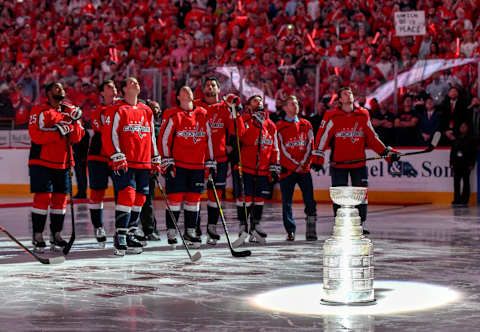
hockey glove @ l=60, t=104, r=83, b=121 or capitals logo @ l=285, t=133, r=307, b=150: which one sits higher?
hockey glove @ l=60, t=104, r=83, b=121

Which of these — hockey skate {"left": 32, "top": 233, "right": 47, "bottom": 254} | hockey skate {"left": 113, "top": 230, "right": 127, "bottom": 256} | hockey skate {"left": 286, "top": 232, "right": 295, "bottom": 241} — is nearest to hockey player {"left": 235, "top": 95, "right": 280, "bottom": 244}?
hockey skate {"left": 286, "top": 232, "right": 295, "bottom": 241}

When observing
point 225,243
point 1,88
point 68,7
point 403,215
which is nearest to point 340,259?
point 225,243

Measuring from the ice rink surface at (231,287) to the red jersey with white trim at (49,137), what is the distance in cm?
94

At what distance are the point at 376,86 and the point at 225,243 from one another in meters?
6.33

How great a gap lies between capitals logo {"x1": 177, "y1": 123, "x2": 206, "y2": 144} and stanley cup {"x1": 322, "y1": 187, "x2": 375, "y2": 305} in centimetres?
354

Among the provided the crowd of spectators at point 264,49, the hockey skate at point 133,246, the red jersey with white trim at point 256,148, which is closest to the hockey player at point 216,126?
the red jersey with white trim at point 256,148

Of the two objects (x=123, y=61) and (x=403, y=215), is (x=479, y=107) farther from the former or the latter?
(x=123, y=61)

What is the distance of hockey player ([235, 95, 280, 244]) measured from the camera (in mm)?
9406

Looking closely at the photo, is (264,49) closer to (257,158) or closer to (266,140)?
(266,140)

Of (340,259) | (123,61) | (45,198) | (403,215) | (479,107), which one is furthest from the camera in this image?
(123,61)

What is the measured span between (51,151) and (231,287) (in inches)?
121

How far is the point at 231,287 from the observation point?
6.14 meters

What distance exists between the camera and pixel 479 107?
562 inches

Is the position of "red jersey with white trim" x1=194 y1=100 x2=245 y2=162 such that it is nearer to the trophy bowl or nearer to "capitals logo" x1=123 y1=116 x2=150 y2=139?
"capitals logo" x1=123 y1=116 x2=150 y2=139
